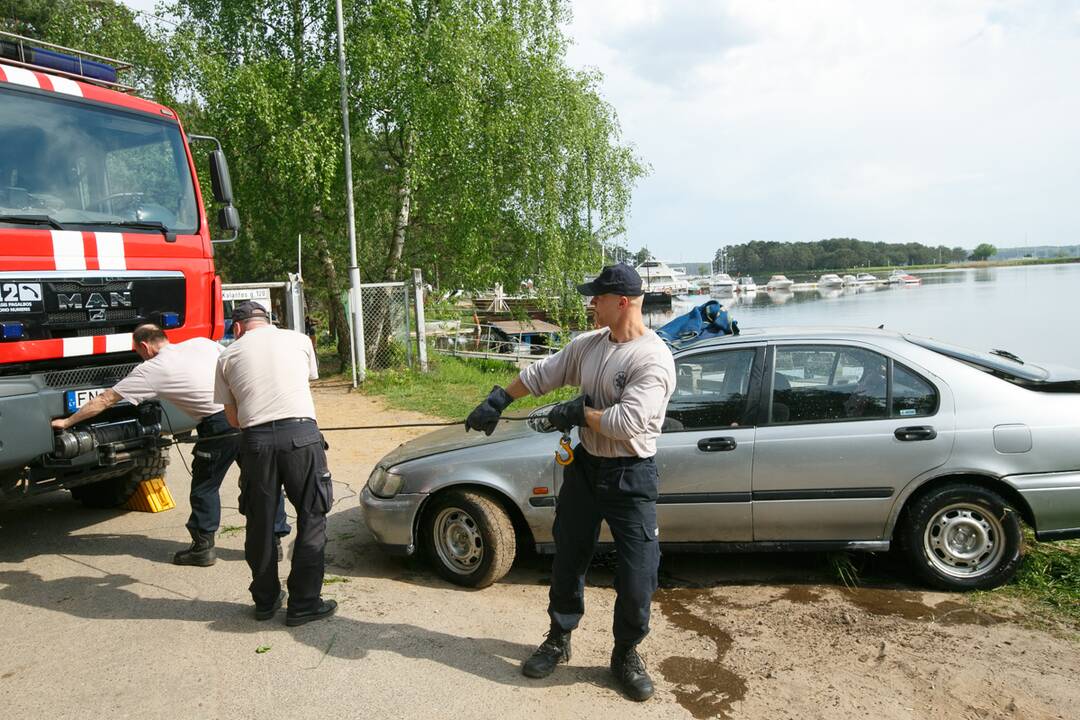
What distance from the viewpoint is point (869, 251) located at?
91.8 meters

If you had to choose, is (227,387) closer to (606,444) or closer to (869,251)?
(606,444)

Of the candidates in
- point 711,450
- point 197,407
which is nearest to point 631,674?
point 711,450

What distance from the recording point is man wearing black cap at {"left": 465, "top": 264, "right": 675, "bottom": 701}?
3.29 meters

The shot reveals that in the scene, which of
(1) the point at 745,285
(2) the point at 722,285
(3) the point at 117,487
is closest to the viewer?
(3) the point at 117,487

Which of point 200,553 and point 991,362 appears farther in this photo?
point 200,553

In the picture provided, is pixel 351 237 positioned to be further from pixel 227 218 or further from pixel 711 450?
pixel 711 450

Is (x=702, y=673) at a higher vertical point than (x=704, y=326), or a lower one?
lower

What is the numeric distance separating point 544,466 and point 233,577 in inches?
87.5

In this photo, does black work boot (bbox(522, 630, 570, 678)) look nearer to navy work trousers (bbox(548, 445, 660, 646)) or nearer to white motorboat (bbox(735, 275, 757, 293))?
navy work trousers (bbox(548, 445, 660, 646))

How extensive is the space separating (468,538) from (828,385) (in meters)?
2.37

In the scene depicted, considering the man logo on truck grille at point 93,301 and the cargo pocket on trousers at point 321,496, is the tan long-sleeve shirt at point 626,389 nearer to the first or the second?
the cargo pocket on trousers at point 321,496

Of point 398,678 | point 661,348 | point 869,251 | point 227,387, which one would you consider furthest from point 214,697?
point 869,251

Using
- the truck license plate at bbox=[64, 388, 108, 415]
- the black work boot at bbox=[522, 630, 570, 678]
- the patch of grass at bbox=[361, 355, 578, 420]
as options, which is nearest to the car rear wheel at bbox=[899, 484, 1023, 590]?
the black work boot at bbox=[522, 630, 570, 678]

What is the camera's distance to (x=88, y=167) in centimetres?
542
